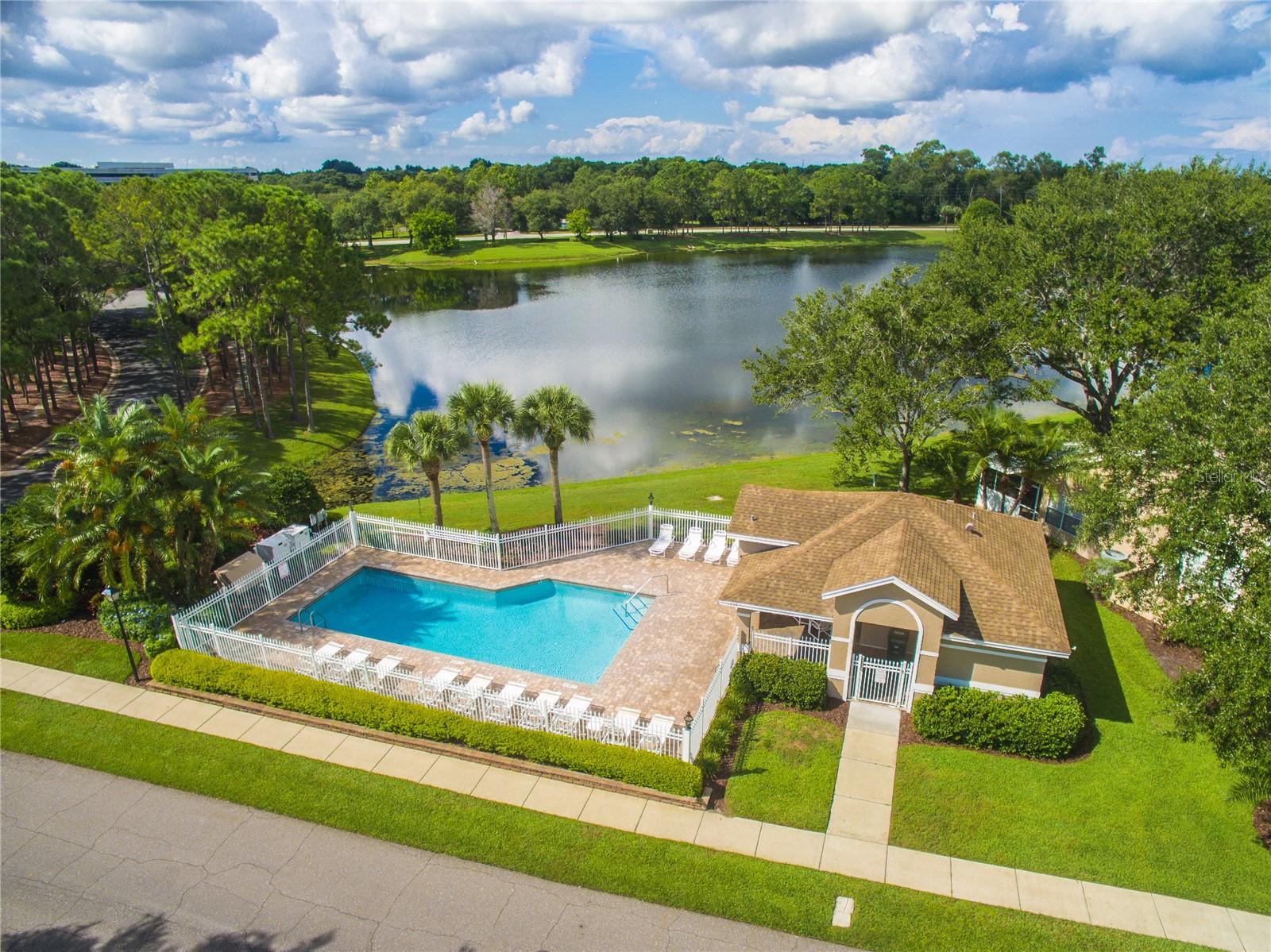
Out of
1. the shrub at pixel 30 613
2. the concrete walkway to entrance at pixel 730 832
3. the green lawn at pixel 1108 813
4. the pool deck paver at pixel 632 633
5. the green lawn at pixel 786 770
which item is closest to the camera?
the concrete walkway to entrance at pixel 730 832

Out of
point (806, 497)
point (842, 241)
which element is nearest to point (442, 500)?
point (806, 497)

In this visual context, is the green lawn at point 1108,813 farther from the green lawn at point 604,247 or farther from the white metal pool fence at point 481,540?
the green lawn at point 604,247

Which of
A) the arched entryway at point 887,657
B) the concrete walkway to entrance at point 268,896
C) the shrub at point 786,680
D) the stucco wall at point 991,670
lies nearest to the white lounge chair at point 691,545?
the arched entryway at point 887,657

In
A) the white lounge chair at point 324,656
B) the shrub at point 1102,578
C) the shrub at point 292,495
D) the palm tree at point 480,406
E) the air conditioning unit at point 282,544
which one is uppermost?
the palm tree at point 480,406

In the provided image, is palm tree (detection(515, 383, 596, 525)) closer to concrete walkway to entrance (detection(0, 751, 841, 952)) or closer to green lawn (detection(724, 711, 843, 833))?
green lawn (detection(724, 711, 843, 833))

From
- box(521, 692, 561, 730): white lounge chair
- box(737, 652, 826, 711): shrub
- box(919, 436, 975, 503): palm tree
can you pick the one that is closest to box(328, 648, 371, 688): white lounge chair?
box(521, 692, 561, 730): white lounge chair

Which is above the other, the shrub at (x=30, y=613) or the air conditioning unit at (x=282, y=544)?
the air conditioning unit at (x=282, y=544)

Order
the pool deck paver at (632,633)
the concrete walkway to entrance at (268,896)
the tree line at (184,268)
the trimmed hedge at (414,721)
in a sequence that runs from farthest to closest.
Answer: the tree line at (184,268) → the pool deck paver at (632,633) → the trimmed hedge at (414,721) → the concrete walkway to entrance at (268,896)

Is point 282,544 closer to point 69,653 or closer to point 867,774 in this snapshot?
point 69,653
